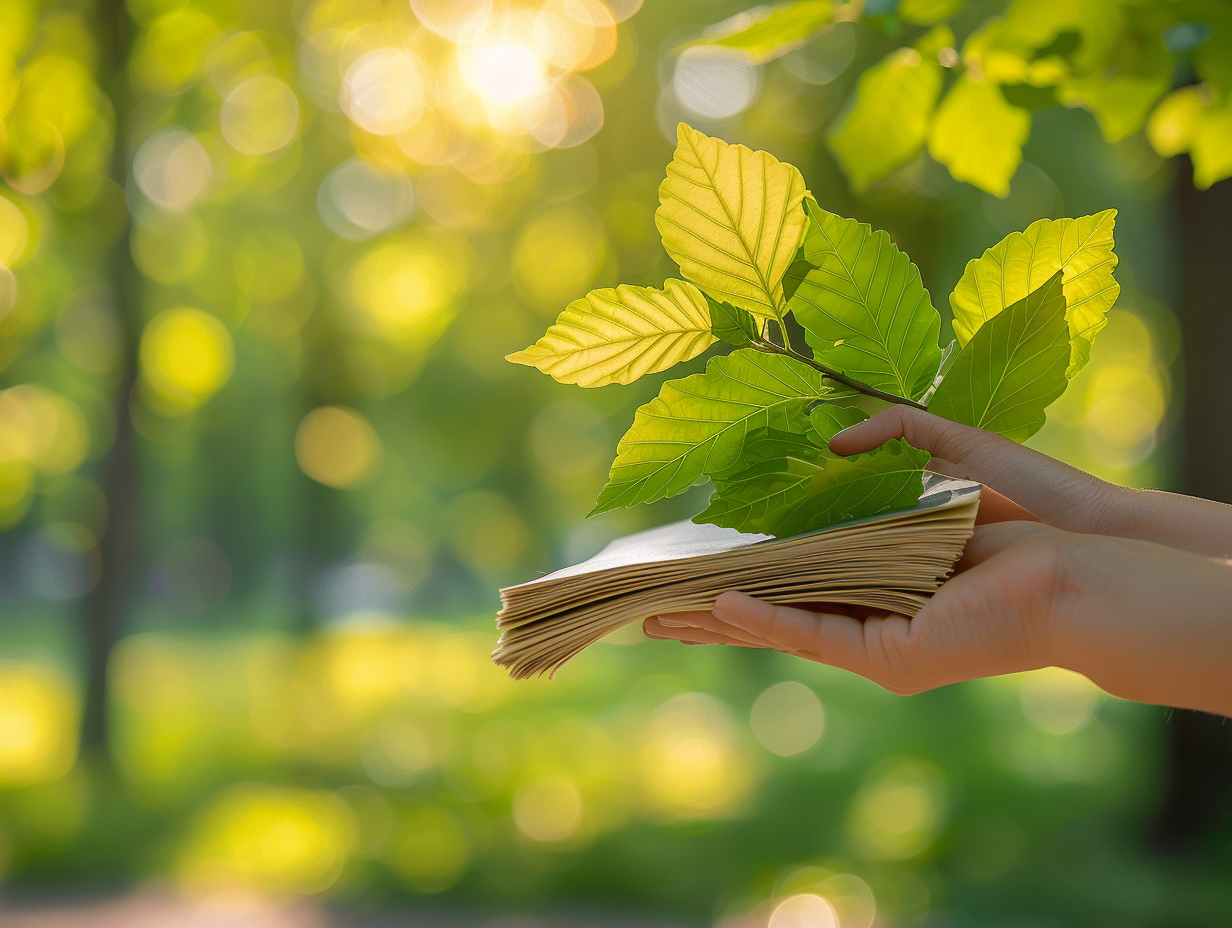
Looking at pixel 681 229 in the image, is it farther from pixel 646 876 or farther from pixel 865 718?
pixel 865 718

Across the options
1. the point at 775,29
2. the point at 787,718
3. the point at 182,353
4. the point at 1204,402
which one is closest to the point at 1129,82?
the point at 775,29

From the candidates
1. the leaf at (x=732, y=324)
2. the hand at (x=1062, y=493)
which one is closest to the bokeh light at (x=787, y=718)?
the hand at (x=1062, y=493)

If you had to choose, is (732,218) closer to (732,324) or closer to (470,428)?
(732,324)

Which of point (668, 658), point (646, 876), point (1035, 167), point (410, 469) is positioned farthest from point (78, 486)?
point (1035, 167)

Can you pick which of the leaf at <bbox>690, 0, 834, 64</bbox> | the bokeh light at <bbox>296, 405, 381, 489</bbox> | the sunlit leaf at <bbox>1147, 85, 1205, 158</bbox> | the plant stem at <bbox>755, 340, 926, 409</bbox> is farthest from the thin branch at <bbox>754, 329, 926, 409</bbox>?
the bokeh light at <bbox>296, 405, 381, 489</bbox>

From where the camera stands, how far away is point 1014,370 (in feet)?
3.46

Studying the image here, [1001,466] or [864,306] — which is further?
[1001,466]

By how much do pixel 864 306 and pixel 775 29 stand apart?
2.10ft

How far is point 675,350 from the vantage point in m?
1.03

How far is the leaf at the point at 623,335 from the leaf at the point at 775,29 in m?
0.60

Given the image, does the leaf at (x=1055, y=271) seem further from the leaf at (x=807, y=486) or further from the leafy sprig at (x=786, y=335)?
the leaf at (x=807, y=486)

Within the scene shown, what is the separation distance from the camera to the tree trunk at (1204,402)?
154 inches

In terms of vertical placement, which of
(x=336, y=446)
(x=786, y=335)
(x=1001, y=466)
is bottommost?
(x=1001, y=466)

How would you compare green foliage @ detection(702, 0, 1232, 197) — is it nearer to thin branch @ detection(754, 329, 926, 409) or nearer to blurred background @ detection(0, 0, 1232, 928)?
blurred background @ detection(0, 0, 1232, 928)
